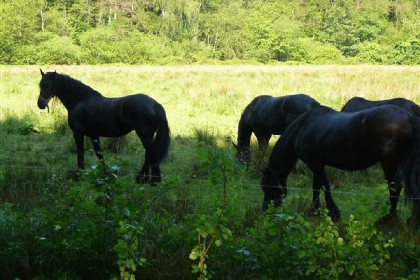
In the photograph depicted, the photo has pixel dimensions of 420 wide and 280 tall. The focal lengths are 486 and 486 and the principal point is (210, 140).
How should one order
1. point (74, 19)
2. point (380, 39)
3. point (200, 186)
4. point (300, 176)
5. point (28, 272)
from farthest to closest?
1. point (380, 39)
2. point (74, 19)
3. point (300, 176)
4. point (200, 186)
5. point (28, 272)

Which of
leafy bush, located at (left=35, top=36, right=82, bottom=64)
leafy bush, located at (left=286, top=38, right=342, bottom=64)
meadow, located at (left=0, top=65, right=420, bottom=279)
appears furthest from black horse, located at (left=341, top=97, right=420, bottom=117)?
leafy bush, located at (left=286, top=38, right=342, bottom=64)

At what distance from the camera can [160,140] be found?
8.28 meters

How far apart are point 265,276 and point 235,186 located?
0.79 m

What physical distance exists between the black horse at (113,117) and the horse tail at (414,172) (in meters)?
3.86

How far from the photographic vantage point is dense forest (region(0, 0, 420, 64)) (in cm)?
6241

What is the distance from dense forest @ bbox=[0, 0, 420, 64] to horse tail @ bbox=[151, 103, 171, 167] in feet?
179

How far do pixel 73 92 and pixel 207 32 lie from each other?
2898 inches

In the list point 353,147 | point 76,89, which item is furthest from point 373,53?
point 353,147

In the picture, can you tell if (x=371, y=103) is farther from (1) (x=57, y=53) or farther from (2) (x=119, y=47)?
(2) (x=119, y=47)

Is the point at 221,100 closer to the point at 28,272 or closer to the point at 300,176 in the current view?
the point at 300,176

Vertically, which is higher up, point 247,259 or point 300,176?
point 247,259

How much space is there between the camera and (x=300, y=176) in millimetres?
8680

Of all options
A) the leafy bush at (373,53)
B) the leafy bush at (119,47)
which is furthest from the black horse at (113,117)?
the leafy bush at (373,53)

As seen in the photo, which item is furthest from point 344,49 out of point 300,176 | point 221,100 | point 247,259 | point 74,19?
point 247,259
